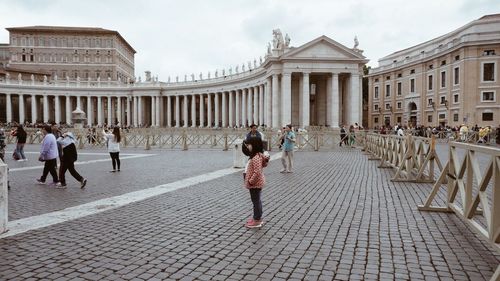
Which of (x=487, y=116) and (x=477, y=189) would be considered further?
(x=487, y=116)

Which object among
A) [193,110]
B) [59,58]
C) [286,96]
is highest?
[59,58]

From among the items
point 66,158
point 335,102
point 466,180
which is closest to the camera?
point 466,180

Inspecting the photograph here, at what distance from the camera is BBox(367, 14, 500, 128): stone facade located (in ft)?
150

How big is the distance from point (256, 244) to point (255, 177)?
4.70 ft

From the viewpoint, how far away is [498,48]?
149ft

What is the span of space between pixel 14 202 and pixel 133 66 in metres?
123

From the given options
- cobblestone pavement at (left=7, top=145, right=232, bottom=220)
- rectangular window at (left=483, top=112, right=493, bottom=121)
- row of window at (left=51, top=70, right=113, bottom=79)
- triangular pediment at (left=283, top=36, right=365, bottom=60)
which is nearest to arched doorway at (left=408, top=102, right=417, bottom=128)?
rectangular window at (left=483, top=112, right=493, bottom=121)

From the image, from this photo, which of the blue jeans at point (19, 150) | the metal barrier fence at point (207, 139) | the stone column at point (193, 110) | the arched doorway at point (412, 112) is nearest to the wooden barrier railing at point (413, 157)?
the metal barrier fence at point (207, 139)

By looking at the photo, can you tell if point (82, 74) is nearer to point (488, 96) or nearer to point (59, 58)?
point (59, 58)

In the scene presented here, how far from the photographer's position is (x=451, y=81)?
49.4 metres

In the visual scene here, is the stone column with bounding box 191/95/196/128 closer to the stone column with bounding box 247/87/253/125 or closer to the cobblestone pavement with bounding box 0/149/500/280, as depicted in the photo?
the stone column with bounding box 247/87/253/125

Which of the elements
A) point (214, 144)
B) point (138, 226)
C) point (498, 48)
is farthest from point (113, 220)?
point (498, 48)

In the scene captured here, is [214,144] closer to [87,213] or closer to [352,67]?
[87,213]

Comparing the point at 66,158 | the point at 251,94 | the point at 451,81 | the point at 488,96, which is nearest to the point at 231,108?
the point at 251,94
